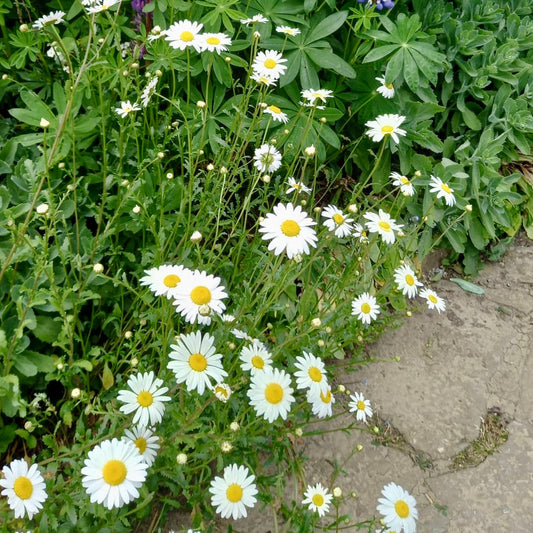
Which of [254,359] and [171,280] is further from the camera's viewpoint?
[254,359]

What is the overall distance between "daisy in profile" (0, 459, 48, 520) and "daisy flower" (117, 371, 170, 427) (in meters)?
0.21

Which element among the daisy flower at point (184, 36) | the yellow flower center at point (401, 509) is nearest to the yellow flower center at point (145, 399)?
the yellow flower center at point (401, 509)

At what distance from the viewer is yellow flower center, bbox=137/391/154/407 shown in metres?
1.10

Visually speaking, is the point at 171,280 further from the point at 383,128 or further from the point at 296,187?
the point at 383,128

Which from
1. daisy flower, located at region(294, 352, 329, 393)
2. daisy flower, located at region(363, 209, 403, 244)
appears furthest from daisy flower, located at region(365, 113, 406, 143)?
daisy flower, located at region(294, 352, 329, 393)

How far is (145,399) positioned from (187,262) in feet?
1.86

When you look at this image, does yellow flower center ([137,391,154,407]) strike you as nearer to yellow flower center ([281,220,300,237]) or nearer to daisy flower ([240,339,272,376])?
daisy flower ([240,339,272,376])

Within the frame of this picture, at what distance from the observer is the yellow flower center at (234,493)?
3.75ft

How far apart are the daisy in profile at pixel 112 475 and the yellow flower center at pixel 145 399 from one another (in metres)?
0.11

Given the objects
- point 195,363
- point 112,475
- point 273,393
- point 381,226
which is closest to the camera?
point 112,475

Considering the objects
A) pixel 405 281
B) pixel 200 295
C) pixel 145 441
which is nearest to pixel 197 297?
pixel 200 295

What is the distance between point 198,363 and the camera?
108 cm

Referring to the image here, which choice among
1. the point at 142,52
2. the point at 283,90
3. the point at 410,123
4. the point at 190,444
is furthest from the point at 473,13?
the point at 190,444

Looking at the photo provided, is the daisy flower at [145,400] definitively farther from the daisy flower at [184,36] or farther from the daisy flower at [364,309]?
the daisy flower at [184,36]
